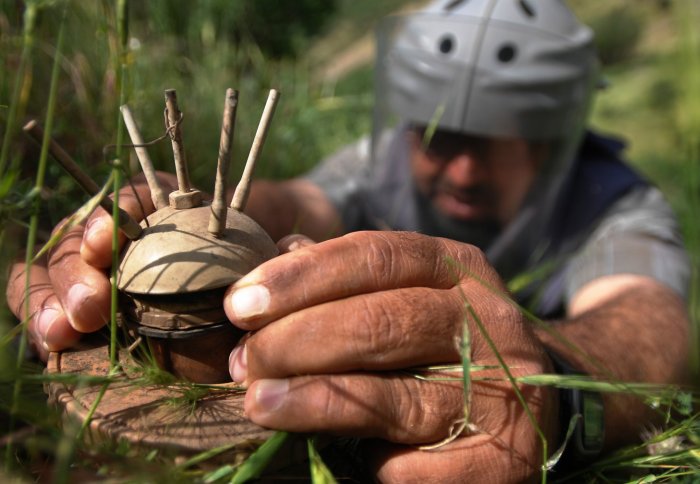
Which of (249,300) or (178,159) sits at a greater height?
(178,159)

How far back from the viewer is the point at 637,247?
8.05ft

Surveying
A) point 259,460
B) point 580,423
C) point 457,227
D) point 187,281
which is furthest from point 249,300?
point 457,227

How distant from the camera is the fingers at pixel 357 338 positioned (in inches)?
32.6

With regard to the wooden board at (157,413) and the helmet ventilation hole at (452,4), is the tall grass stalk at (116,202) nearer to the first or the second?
the wooden board at (157,413)

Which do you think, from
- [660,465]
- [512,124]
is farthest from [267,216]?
[660,465]

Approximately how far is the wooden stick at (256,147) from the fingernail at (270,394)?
27 cm

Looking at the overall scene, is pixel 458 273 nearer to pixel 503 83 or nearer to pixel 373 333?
pixel 373 333

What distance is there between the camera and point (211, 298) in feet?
2.80

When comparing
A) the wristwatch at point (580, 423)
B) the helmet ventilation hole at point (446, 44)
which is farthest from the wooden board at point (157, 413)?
the helmet ventilation hole at point (446, 44)

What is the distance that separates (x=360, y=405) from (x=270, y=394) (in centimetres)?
12

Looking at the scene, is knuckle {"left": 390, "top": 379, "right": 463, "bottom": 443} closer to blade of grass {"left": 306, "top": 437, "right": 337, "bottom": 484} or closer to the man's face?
blade of grass {"left": 306, "top": 437, "right": 337, "bottom": 484}

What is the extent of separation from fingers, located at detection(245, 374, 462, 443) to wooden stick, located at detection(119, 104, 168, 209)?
11.9 inches

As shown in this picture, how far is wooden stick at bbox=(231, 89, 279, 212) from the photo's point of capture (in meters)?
0.87

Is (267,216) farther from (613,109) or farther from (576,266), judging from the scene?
(613,109)
